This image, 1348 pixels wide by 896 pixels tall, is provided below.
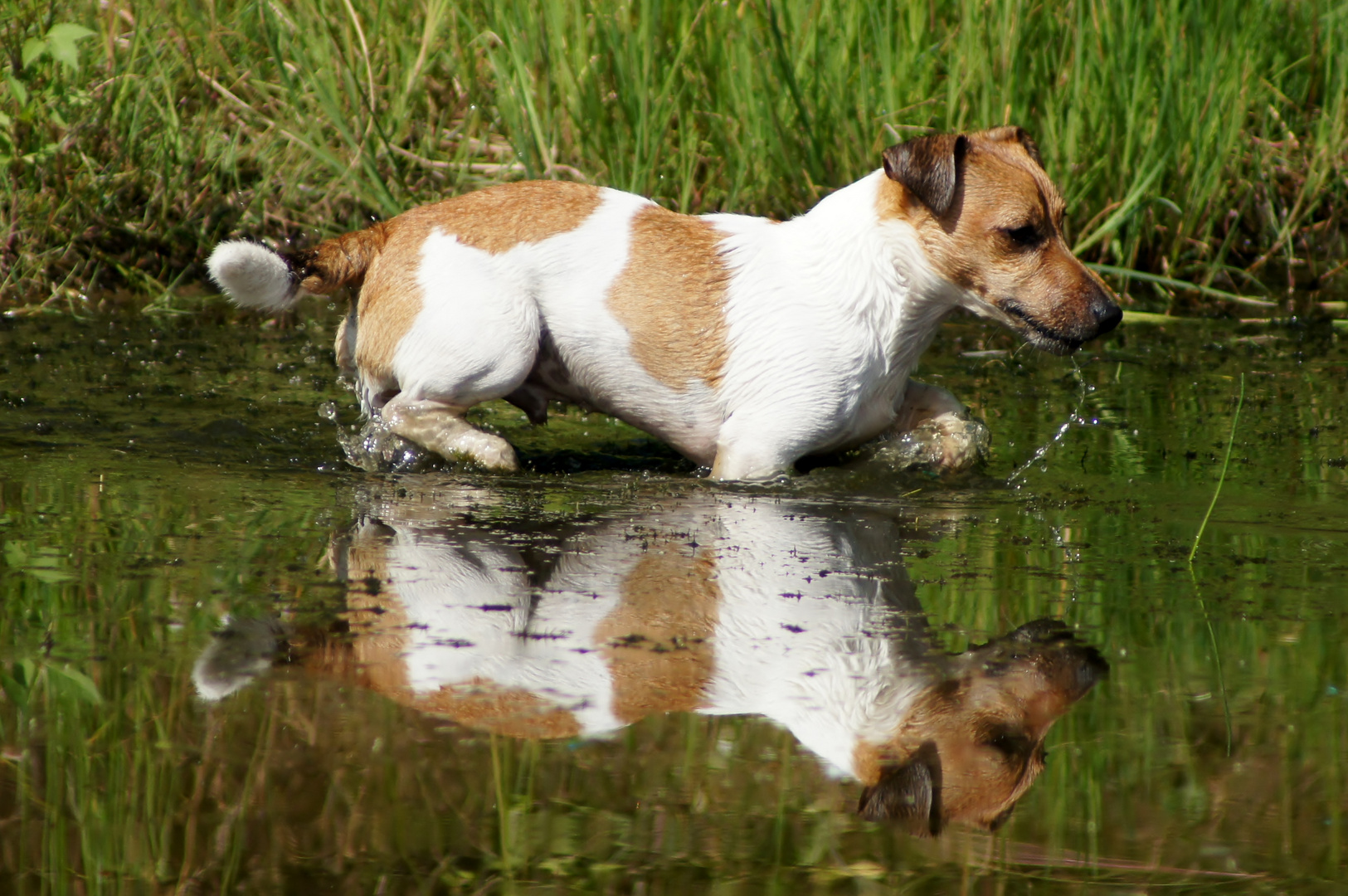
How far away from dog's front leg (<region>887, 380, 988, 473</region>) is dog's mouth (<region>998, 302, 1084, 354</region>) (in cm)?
30

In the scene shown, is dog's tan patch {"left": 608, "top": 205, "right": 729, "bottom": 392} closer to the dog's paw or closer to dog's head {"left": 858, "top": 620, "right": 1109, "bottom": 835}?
the dog's paw

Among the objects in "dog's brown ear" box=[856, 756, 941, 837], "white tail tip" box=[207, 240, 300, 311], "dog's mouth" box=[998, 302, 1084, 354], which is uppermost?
"white tail tip" box=[207, 240, 300, 311]

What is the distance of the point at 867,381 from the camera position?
428cm

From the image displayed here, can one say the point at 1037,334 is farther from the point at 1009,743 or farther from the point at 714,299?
the point at 1009,743

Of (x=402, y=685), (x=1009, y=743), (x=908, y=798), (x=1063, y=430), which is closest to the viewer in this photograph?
(x=908, y=798)

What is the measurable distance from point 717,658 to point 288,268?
7.42ft

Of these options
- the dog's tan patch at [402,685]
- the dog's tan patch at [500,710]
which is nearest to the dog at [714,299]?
the dog's tan patch at [402,685]

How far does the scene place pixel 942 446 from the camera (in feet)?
14.3

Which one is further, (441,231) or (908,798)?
(441,231)

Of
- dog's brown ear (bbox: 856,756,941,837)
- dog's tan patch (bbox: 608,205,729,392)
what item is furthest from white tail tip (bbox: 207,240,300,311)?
dog's brown ear (bbox: 856,756,941,837)

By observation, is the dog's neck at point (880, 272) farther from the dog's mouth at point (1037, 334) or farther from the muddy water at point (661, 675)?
the muddy water at point (661, 675)

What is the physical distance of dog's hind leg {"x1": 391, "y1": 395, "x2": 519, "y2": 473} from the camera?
438 cm

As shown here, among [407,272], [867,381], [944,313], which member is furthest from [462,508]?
[944,313]

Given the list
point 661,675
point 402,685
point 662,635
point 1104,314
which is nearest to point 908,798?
point 661,675
